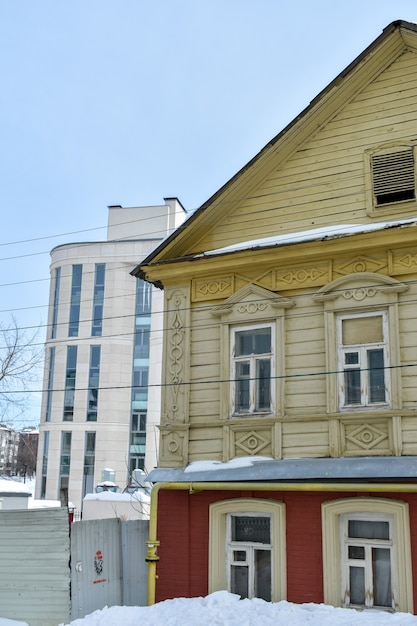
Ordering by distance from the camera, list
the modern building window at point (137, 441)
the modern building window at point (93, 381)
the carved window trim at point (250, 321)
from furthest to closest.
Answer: the modern building window at point (93, 381)
the modern building window at point (137, 441)
the carved window trim at point (250, 321)

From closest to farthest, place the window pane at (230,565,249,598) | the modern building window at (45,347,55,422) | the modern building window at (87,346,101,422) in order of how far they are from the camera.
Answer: the window pane at (230,565,249,598) < the modern building window at (87,346,101,422) < the modern building window at (45,347,55,422)

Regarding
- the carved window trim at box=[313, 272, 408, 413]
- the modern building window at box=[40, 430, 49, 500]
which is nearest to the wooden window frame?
the carved window trim at box=[313, 272, 408, 413]

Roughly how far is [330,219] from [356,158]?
117cm

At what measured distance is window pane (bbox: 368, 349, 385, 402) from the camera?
9.84m

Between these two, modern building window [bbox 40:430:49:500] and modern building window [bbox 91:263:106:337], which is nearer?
modern building window [bbox 40:430:49:500]

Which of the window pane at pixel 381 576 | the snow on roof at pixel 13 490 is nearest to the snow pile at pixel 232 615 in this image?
the window pane at pixel 381 576

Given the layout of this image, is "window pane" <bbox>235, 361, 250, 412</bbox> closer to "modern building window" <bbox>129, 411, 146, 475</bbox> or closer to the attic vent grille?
the attic vent grille

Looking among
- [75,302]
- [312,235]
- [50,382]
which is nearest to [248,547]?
[312,235]

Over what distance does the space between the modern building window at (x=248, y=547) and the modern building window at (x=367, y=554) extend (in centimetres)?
79

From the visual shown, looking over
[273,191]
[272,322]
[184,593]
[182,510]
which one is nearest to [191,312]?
[272,322]

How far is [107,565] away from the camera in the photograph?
1157cm

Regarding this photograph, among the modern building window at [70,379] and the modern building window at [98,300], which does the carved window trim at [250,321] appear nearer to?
the modern building window at [98,300]

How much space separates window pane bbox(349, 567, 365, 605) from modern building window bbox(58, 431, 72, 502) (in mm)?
41399

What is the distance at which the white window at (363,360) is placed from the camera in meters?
9.85
